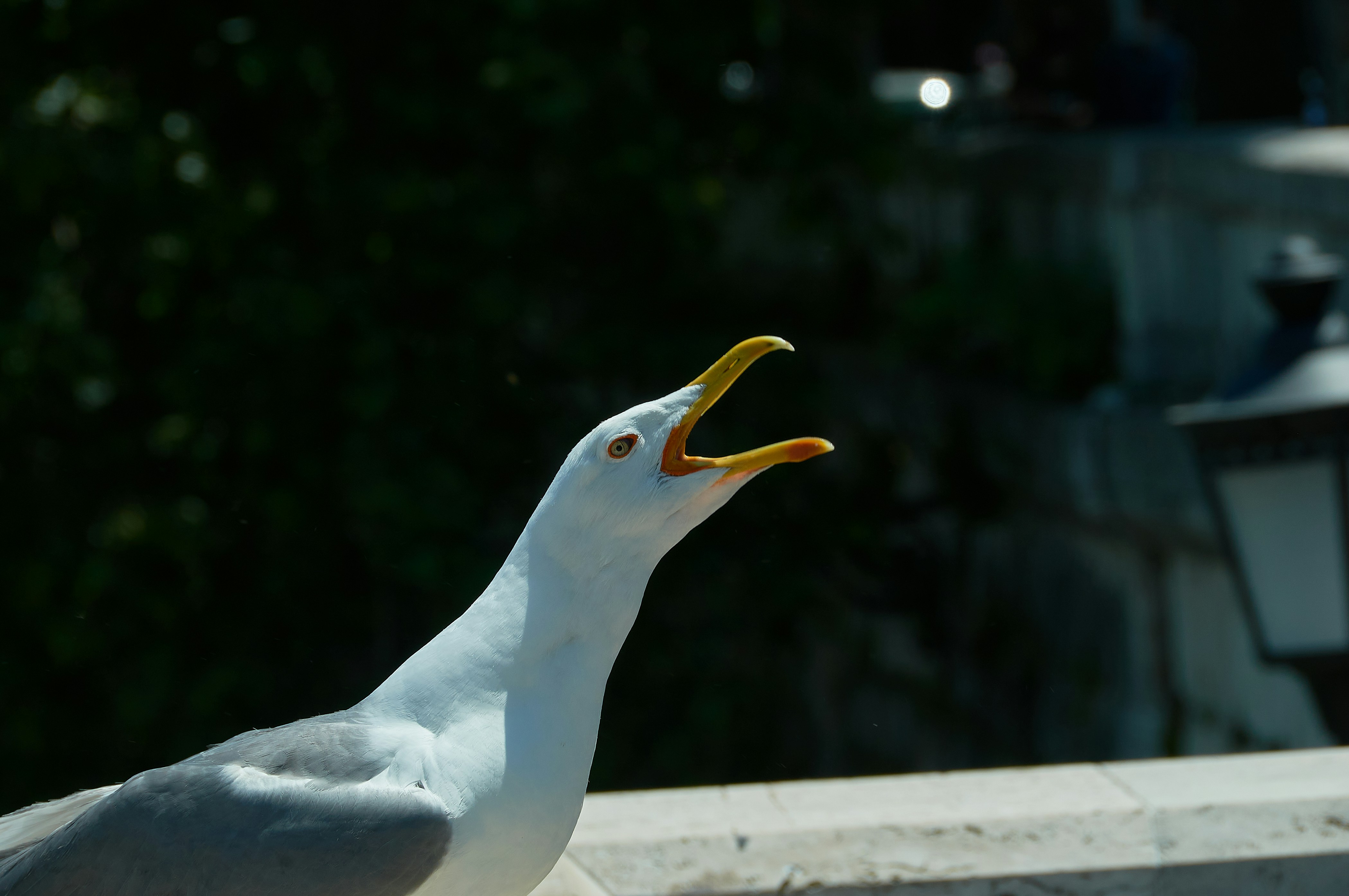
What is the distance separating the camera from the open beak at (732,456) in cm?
195

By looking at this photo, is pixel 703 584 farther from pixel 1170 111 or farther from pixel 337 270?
pixel 1170 111

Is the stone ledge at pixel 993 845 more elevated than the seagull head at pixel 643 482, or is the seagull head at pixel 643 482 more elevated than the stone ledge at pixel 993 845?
the seagull head at pixel 643 482

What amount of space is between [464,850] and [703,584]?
395cm

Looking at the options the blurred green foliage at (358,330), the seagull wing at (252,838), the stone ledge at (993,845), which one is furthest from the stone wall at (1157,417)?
the seagull wing at (252,838)

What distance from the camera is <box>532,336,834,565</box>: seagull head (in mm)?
1966

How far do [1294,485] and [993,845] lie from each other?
99cm

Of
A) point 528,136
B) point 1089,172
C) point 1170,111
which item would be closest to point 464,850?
point 528,136

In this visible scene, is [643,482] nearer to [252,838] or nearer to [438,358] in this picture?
[252,838]

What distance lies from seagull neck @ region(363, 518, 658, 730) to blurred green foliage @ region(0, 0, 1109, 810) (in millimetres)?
3105

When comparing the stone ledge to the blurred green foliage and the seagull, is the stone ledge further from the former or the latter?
the blurred green foliage

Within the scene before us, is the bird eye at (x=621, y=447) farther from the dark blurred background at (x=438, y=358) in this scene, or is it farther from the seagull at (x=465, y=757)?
the dark blurred background at (x=438, y=358)

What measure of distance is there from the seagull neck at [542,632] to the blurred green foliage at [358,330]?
3105 millimetres

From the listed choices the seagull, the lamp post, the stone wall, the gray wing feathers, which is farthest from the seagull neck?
the stone wall

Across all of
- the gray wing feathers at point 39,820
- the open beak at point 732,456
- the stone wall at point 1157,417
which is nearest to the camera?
the open beak at point 732,456
